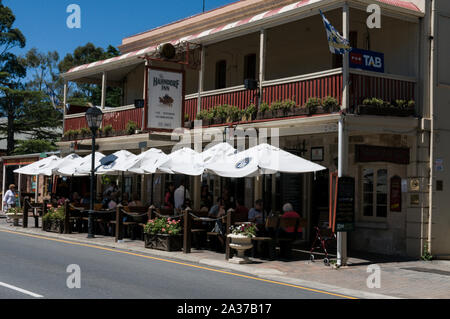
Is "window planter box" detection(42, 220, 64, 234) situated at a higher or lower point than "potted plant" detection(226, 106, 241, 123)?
lower

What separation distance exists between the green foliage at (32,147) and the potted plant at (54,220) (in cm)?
2574

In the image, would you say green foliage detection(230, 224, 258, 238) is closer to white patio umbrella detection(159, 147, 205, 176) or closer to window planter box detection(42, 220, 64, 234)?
white patio umbrella detection(159, 147, 205, 176)

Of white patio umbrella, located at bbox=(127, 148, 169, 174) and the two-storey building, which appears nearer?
the two-storey building

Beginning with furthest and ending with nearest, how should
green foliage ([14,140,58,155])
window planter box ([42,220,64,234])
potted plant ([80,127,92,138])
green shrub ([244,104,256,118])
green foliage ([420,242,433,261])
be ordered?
green foliage ([14,140,58,155]) < potted plant ([80,127,92,138]) < window planter box ([42,220,64,234]) < green shrub ([244,104,256,118]) < green foliage ([420,242,433,261])

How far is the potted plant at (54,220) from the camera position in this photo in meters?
19.1

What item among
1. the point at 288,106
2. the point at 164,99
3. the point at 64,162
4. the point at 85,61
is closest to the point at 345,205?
the point at 288,106

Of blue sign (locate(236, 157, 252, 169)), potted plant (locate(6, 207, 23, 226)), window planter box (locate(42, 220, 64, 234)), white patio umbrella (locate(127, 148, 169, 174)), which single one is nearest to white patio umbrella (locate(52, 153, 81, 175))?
window planter box (locate(42, 220, 64, 234))

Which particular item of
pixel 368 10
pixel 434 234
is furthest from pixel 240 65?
pixel 434 234

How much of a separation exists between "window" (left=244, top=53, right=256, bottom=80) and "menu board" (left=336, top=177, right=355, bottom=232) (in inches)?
316

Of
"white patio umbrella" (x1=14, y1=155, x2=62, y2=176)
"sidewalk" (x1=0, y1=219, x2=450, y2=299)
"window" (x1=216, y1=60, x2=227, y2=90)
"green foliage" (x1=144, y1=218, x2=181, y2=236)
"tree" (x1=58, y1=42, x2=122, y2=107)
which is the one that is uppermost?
"tree" (x1=58, y1=42, x2=122, y2=107)

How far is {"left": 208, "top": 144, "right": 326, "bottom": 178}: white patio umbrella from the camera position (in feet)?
44.1

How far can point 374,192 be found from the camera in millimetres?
15852
